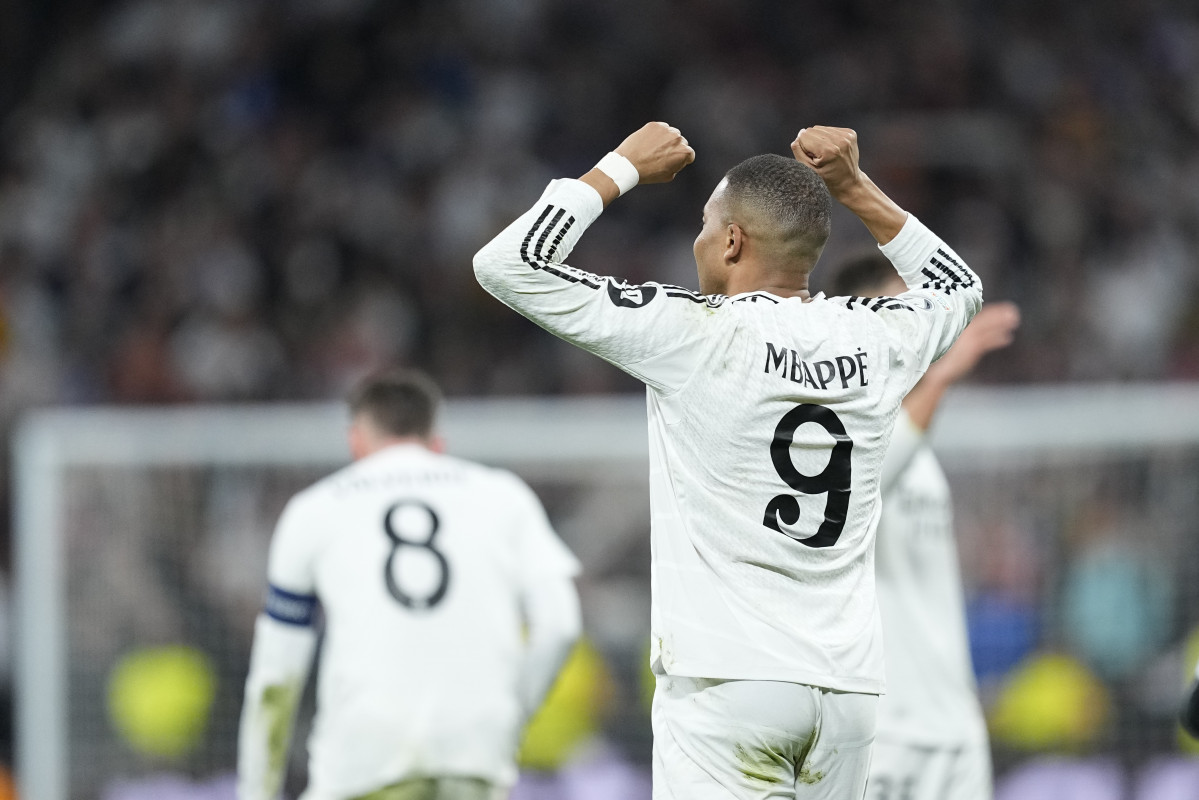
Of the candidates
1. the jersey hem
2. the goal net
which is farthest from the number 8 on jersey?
the goal net

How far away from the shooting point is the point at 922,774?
15.3ft

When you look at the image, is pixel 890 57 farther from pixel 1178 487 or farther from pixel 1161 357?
pixel 1178 487

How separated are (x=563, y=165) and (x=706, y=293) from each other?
9.96 m

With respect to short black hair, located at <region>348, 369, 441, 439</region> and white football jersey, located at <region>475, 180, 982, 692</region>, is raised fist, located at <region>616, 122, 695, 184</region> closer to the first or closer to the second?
white football jersey, located at <region>475, 180, 982, 692</region>

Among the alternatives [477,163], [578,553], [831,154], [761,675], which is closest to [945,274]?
[831,154]

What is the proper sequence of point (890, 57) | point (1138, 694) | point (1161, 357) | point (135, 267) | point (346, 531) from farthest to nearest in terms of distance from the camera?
point (890, 57)
point (135, 267)
point (1161, 357)
point (1138, 694)
point (346, 531)

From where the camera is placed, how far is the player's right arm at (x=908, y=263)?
3529mm

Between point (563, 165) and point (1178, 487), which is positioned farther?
point (563, 165)

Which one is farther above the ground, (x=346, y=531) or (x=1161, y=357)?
(x=1161, y=357)

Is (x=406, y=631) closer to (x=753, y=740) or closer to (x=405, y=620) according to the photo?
(x=405, y=620)

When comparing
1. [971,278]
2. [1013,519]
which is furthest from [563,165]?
[971,278]

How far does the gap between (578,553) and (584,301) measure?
18.3ft

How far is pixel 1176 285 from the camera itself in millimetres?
11781

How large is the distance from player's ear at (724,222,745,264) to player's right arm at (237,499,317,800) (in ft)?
7.13
